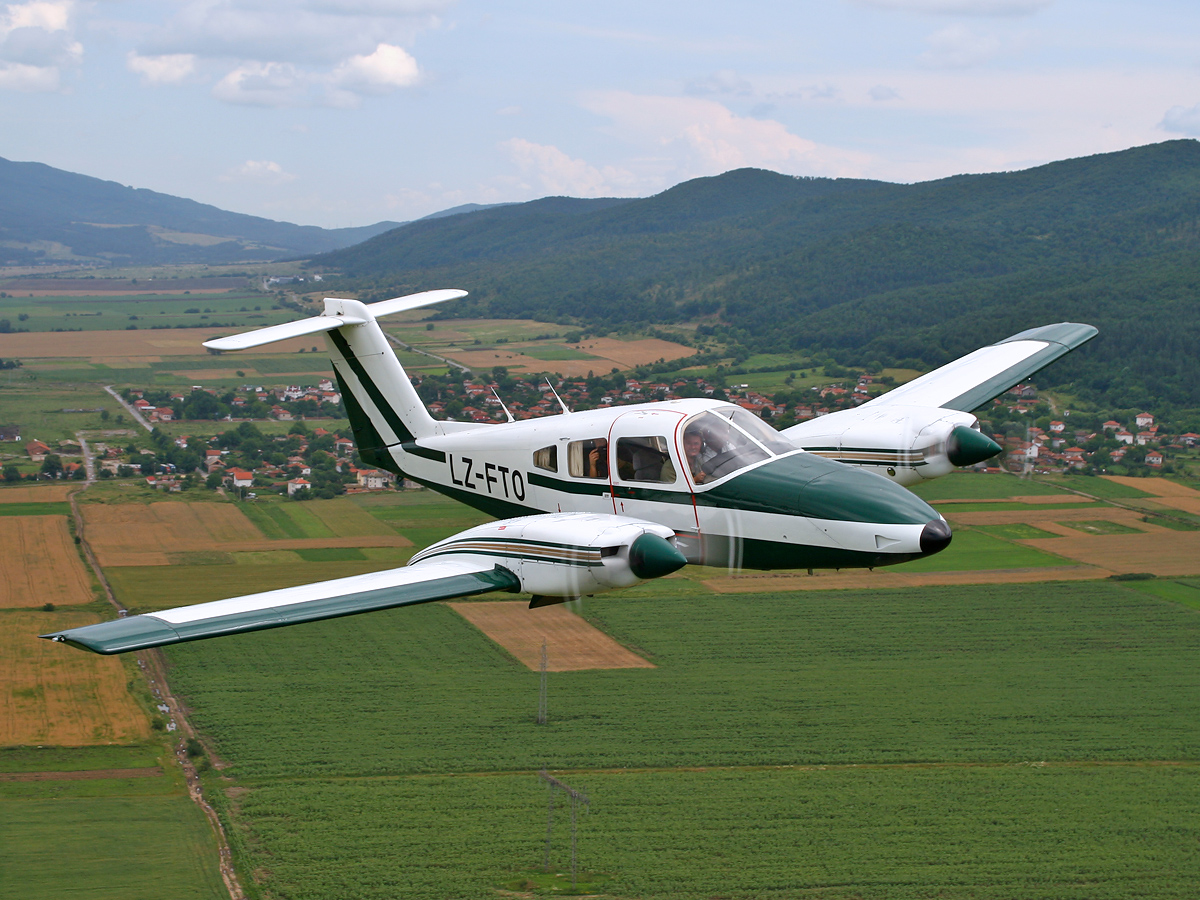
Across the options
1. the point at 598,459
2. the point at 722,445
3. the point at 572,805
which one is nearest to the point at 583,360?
the point at 572,805

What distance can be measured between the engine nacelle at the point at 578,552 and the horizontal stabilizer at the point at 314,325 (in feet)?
19.4

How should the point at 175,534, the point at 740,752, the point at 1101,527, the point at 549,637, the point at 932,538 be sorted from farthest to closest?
the point at 1101,527 < the point at 175,534 < the point at 549,637 < the point at 740,752 < the point at 932,538

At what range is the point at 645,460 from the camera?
20516 millimetres

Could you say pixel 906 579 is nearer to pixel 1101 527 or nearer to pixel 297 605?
pixel 1101 527

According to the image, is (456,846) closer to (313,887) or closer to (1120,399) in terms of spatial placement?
(313,887)

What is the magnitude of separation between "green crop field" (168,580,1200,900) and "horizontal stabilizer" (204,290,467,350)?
2231 cm

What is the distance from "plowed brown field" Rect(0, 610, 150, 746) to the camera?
170 ft

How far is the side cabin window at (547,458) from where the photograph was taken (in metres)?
21.8

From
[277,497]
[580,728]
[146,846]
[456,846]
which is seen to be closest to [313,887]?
[456,846]

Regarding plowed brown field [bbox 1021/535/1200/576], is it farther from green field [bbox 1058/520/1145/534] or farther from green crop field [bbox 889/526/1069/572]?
green crop field [bbox 889/526/1069/572]

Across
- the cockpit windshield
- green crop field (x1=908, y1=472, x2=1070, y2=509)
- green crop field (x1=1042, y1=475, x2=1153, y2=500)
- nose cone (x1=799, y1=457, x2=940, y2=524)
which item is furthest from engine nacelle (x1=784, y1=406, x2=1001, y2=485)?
green crop field (x1=1042, y1=475, x2=1153, y2=500)

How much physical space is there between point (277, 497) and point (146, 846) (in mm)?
52653

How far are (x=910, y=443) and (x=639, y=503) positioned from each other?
631 centimetres

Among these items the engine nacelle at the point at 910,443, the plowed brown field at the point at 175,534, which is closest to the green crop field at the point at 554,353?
the plowed brown field at the point at 175,534
